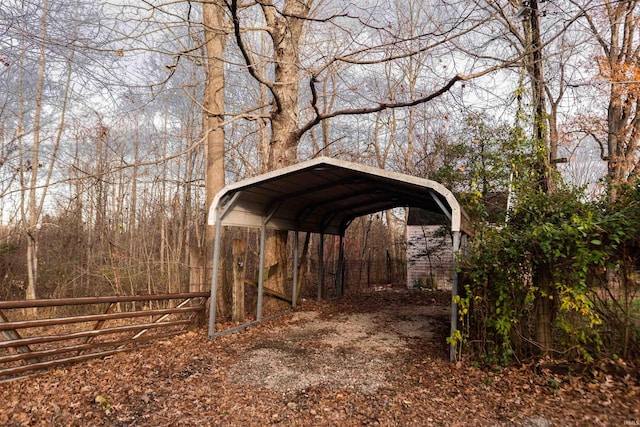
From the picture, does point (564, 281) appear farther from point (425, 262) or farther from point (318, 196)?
point (425, 262)

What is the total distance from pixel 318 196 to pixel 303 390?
15.8ft

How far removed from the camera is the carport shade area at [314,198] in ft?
18.6

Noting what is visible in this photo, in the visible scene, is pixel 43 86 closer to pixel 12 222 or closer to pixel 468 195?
pixel 12 222

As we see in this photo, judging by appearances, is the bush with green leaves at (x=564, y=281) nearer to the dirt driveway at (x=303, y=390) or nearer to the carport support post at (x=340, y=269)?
the dirt driveway at (x=303, y=390)

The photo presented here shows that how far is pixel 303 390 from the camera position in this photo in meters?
4.30

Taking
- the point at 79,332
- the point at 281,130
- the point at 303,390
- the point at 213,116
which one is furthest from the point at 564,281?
the point at 213,116

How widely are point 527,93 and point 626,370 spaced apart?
6968 mm

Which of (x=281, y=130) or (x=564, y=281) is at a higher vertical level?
(x=281, y=130)

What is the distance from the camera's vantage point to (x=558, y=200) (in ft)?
17.7

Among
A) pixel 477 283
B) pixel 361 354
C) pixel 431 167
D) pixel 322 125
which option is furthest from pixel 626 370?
pixel 322 125

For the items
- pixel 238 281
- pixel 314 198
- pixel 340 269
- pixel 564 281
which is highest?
pixel 314 198

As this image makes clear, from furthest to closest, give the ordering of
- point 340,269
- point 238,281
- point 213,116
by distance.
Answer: point 340,269, point 213,116, point 238,281

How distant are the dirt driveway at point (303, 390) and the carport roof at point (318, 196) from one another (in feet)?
6.51

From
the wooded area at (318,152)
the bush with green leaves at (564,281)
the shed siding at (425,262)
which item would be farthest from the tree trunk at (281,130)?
the shed siding at (425,262)
